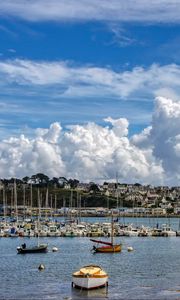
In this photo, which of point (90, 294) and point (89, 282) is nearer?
point (90, 294)

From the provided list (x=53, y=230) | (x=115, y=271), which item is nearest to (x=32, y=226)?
(x=53, y=230)

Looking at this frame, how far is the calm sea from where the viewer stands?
211ft

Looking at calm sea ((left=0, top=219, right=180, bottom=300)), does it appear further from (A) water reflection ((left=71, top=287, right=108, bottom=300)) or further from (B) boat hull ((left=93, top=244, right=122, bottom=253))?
(B) boat hull ((left=93, top=244, right=122, bottom=253))

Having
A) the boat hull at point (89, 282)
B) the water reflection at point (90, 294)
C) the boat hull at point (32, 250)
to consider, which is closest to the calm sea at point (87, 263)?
the water reflection at point (90, 294)

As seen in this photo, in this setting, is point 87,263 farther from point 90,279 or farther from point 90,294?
point 90,294

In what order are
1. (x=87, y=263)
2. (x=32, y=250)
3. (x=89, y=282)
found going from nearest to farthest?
(x=89, y=282) < (x=87, y=263) < (x=32, y=250)

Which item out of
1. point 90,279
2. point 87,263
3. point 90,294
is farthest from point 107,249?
point 90,294

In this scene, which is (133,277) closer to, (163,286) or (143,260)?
(163,286)

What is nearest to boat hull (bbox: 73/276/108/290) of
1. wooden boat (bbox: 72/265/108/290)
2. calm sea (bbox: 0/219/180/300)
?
wooden boat (bbox: 72/265/108/290)

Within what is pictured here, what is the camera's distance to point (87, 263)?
99.3m

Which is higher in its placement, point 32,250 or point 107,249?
point 32,250

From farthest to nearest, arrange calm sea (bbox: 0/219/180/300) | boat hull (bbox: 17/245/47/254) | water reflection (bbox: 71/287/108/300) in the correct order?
boat hull (bbox: 17/245/47/254), calm sea (bbox: 0/219/180/300), water reflection (bbox: 71/287/108/300)

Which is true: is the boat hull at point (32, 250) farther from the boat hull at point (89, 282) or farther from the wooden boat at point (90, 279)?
the boat hull at point (89, 282)

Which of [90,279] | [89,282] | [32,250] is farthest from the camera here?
[32,250]
